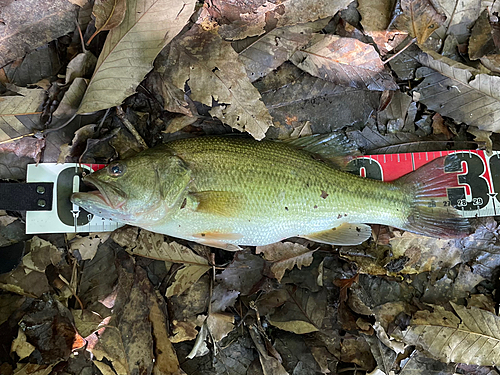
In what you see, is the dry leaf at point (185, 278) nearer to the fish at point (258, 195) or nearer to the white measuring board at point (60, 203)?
the fish at point (258, 195)

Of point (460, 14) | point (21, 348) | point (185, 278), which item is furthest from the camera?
point (460, 14)

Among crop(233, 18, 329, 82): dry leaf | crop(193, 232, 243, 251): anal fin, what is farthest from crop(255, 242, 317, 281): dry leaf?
crop(233, 18, 329, 82): dry leaf

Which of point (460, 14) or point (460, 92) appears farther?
point (460, 14)

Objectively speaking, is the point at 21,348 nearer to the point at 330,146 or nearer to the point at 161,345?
the point at 161,345

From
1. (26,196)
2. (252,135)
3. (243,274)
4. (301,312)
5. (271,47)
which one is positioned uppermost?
(271,47)

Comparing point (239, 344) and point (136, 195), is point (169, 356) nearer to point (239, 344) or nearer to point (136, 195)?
point (239, 344)

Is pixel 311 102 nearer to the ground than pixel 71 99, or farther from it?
nearer to the ground

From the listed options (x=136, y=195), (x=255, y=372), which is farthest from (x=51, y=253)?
(x=255, y=372)

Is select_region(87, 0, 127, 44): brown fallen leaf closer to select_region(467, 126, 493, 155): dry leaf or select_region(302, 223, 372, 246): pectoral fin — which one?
select_region(302, 223, 372, 246): pectoral fin

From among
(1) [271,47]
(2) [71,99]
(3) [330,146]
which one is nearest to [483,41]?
(3) [330,146]
